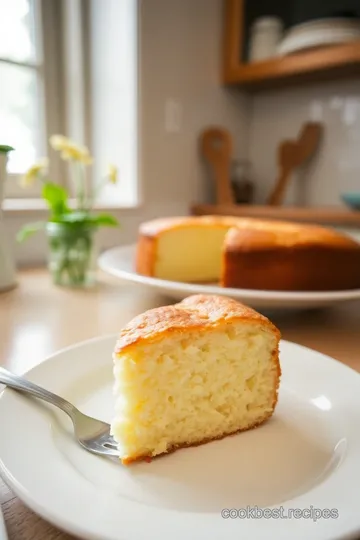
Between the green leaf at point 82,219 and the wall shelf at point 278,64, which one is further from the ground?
the wall shelf at point 278,64

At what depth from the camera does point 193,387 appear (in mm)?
482

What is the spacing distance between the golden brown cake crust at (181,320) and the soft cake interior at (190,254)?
24.0 inches

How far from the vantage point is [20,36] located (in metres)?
1.60

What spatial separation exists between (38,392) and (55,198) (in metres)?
0.77

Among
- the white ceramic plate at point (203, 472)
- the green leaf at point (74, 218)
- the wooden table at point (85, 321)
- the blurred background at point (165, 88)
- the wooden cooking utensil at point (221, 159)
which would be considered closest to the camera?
the white ceramic plate at point (203, 472)

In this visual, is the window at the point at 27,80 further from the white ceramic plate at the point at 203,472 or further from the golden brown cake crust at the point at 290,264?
the white ceramic plate at the point at 203,472

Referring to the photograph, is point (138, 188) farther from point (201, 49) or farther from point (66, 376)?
point (66, 376)

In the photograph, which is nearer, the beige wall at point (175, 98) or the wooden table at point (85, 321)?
the wooden table at point (85, 321)

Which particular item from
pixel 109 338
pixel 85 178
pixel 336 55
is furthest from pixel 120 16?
pixel 109 338

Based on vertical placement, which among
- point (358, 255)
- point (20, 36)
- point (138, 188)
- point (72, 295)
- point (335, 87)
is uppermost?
point (20, 36)

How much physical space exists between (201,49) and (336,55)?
58 cm

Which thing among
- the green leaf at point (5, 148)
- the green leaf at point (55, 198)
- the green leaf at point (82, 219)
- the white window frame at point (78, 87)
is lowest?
the green leaf at point (82, 219)

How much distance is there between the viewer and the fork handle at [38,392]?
46 cm

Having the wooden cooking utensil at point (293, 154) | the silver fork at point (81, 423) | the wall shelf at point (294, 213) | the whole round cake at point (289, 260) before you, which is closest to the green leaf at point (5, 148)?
the whole round cake at point (289, 260)
